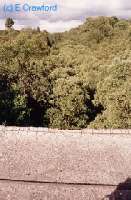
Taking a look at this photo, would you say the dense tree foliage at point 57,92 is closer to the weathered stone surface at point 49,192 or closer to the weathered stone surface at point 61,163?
the weathered stone surface at point 61,163

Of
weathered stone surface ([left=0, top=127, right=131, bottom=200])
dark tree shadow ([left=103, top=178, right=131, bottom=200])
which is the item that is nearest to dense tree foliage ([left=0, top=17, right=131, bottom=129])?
weathered stone surface ([left=0, top=127, right=131, bottom=200])

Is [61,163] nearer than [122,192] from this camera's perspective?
No

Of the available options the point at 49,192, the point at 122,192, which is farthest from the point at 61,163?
the point at 122,192

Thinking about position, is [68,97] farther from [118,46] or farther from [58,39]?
[58,39]

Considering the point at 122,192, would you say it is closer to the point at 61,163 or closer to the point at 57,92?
the point at 61,163

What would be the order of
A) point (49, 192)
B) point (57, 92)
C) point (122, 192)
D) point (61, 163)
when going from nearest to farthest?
point (122, 192) < point (49, 192) < point (61, 163) < point (57, 92)

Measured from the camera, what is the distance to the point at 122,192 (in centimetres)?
2094

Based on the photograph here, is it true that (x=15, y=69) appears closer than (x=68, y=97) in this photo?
No

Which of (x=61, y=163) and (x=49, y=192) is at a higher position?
(x=61, y=163)

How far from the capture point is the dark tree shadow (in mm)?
20516

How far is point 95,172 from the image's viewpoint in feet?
73.7

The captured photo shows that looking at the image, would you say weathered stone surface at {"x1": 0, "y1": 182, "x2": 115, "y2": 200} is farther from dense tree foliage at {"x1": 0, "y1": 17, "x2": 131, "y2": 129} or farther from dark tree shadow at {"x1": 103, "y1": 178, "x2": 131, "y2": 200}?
dense tree foliage at {"x1": 0, "y1": 17, "x2": 131, "y2": 129}

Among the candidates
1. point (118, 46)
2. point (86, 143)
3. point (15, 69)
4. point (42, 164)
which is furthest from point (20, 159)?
point (118, 46)

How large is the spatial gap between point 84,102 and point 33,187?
27.8m
